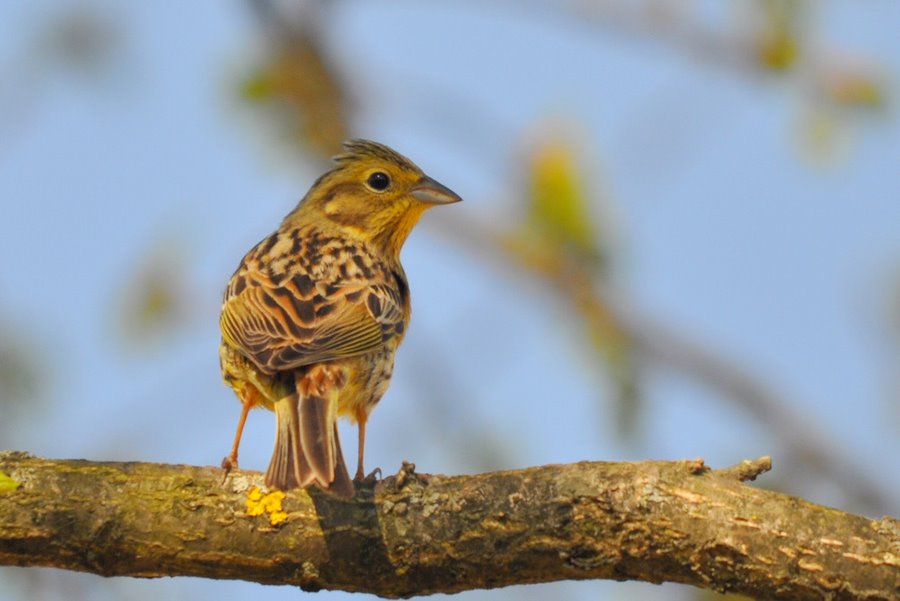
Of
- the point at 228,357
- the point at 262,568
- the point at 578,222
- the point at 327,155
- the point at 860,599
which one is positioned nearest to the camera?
the point at 860,599

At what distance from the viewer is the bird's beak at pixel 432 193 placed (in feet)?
26.0

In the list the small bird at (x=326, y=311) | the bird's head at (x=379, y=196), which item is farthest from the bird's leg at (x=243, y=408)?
the bird's head at (x=379, y=196)

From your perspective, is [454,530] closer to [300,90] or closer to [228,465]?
[228,465]

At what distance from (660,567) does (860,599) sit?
0.68m

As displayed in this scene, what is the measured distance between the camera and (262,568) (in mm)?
4980

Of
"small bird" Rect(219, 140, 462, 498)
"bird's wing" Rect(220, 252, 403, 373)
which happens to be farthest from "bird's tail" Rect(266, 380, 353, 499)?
"bird's wing" Rect(220, 252, 403, 373)

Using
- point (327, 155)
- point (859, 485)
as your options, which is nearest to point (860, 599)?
point (859, 485)

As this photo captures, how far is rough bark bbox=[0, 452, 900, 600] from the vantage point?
474cm

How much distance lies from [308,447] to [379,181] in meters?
3.21

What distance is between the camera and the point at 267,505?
5.02 meters

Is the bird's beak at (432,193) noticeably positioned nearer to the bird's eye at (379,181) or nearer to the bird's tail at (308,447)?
the bird's eye at (379,181)

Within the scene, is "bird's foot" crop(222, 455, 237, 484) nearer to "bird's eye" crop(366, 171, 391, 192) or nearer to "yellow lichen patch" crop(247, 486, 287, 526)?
"yellow lichen patch" crop(247, 486, 287, 526)

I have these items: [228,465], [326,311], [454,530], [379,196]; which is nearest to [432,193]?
[379,196]

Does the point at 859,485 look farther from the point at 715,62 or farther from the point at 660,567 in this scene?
the point at 660,567
